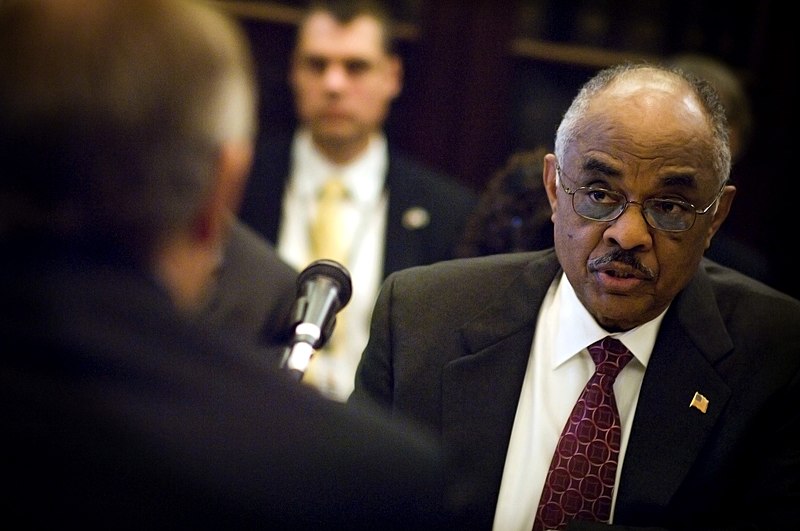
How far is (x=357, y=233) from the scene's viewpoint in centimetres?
363

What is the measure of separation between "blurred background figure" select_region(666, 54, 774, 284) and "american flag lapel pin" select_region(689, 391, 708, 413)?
0.99 m

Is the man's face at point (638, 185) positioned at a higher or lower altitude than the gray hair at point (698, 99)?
lower

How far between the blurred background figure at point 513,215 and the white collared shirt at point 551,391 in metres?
0.58

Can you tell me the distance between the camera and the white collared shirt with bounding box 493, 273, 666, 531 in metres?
1.78

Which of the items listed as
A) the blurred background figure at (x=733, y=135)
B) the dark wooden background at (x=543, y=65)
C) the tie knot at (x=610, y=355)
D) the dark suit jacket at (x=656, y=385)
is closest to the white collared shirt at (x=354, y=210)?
the dark wooden background at (x=543, y=65)

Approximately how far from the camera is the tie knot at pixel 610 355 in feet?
6.02

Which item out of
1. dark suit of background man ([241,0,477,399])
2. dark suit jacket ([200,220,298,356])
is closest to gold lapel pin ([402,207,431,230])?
dark suit of background man ([241,0,477,399])

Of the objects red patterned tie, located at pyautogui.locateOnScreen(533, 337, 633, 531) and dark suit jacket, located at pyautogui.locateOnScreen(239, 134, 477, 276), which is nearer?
red patterned tie, located at pyautogui.locateOnScreen(533, 337, 633, 531)

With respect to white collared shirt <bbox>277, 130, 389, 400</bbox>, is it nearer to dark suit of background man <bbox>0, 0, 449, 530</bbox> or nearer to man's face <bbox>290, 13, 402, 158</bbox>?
man's face <bbox>290, 13, 402, 158</bbox>

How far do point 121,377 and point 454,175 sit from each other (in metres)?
3.47

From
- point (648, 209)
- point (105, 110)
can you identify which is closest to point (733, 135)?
point (648, 209)

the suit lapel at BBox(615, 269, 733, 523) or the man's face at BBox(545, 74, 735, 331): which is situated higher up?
the man's face at BBox(545, 74, 735, 331)

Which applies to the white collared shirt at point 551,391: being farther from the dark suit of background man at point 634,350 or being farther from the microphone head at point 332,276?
the microphone head at point 332,276

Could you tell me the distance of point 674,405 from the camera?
1.79 meters
